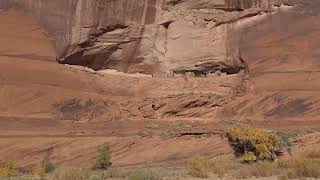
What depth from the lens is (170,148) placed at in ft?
66.9

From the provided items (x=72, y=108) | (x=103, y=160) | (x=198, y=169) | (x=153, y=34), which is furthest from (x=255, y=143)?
(x=153, y=34)

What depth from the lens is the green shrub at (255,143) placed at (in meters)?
17.9

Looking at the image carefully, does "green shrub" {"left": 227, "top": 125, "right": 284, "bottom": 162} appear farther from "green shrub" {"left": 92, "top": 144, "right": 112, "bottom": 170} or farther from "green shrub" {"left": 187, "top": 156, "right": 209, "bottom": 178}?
"green shrub" {"left": 92, "top": 144, "right": 112, "bottom": 170}

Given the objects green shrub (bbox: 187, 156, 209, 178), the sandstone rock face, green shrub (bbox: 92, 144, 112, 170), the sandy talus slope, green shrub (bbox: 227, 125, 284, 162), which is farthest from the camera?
the sandstone rock face

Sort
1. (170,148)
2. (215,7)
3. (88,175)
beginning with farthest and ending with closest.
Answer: (215,7)
(170,148)
(88,175)

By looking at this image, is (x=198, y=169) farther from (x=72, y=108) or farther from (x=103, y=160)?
(x=72, y=108)

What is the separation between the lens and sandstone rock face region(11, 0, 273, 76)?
91.4 ft

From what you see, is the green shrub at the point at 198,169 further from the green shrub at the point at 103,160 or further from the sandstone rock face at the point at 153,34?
the sandstone rock face at the point at 153,34

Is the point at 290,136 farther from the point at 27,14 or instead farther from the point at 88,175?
the point at 27,14

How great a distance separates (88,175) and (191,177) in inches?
107

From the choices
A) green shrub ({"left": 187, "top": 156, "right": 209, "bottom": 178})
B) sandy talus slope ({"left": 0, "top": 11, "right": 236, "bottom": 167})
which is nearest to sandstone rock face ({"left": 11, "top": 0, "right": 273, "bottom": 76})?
sandy talus slope ({"left": 0, "top": 11, "right": 236, "bottom": 167})

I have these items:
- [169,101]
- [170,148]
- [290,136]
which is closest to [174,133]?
[170,148]

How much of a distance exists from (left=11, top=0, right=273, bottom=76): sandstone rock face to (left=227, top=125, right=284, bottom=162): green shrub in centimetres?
1014

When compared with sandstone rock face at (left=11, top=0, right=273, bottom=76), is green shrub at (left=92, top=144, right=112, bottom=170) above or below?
above
